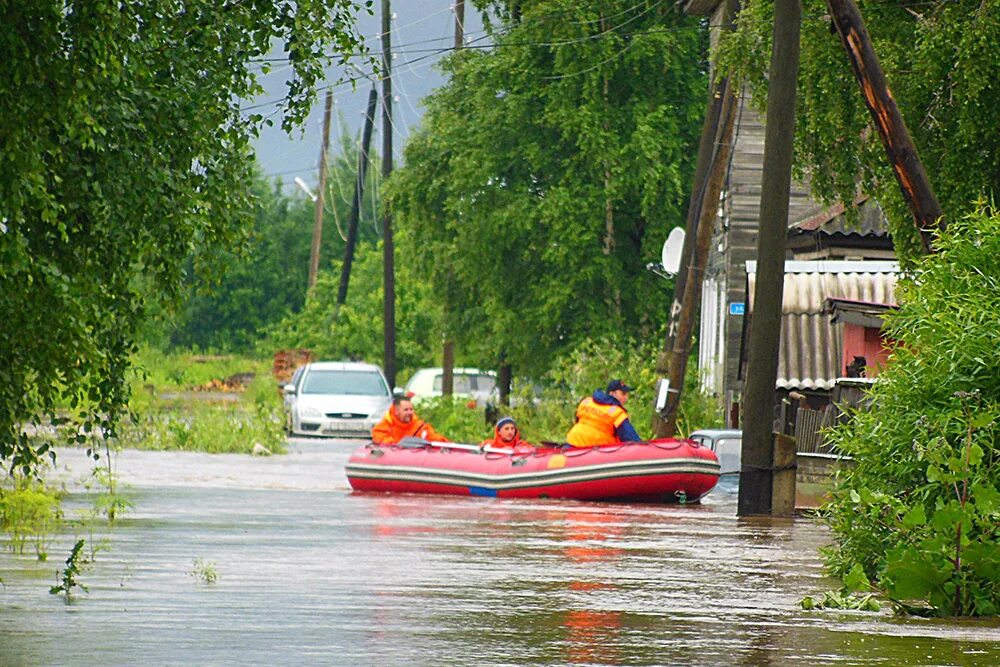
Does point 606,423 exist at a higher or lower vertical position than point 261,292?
lower

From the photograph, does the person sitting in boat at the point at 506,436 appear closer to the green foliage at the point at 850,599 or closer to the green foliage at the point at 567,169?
the green foliage at the point at 567,169

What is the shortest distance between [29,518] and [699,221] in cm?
1374

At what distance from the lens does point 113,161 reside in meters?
10.1

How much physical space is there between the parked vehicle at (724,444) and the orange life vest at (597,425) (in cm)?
239

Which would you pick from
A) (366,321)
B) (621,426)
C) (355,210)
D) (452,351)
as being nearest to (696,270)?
(621,426)

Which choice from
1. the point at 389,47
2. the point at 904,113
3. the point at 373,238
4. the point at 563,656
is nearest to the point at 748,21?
the point at 904,113

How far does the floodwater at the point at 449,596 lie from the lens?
970 cm

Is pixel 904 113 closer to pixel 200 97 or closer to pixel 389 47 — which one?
pixel 200 97

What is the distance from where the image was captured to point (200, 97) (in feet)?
34.7

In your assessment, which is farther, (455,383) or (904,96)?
(455,383)

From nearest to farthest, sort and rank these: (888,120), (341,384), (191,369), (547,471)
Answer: (888,120), (547,471), (341,384), (191,369)

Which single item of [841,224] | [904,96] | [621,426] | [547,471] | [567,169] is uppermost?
[567,169]

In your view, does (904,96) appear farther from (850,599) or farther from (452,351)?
(452,351)

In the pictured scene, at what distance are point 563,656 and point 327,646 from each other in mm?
1145
